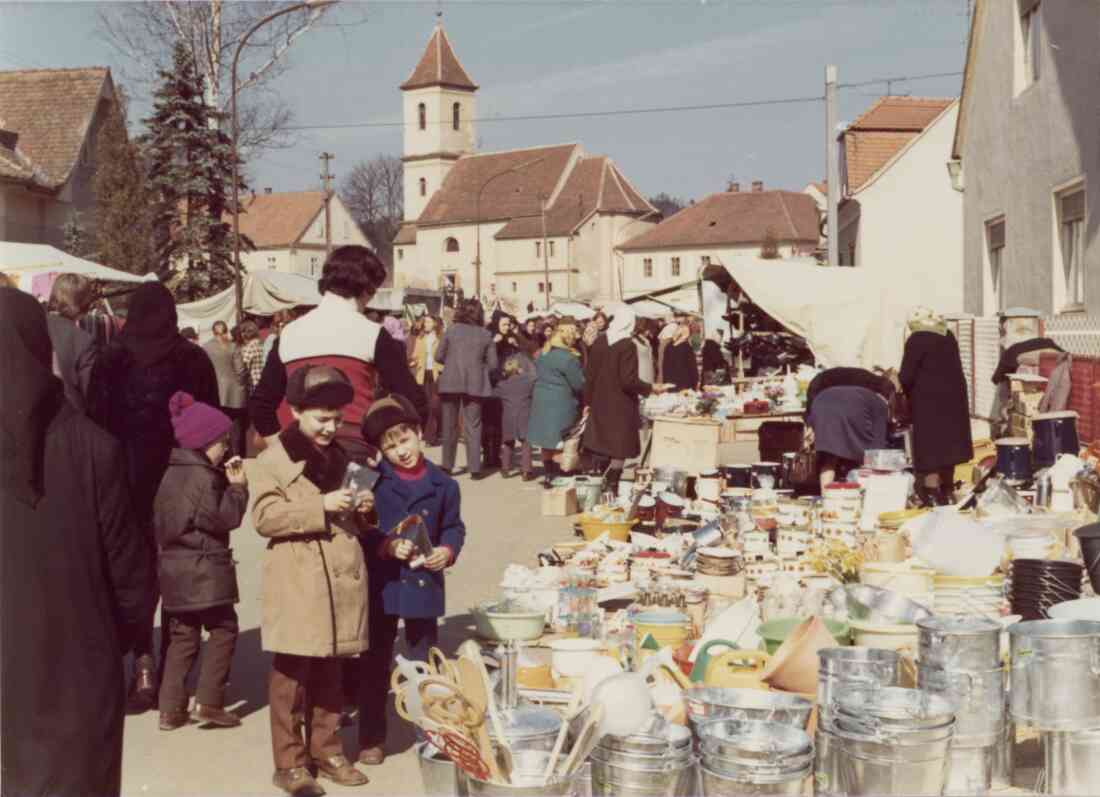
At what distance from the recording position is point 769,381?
57.8ft

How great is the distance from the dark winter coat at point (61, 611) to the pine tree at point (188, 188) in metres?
37.5

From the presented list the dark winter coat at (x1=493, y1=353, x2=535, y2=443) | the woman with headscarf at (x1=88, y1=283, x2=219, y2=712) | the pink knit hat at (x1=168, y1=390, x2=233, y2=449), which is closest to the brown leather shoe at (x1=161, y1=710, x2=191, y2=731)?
the woman with headscarf at (x1=88, y1=283, x2=219, y2=712)

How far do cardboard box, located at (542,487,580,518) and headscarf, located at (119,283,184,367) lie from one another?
6659 mm

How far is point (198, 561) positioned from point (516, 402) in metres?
10.2

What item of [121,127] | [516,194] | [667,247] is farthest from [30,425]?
[516,194]

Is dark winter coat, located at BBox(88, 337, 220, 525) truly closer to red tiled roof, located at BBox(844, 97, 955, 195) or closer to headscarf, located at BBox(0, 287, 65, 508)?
headscarf, located at BBox(0, 287, 65, 508)

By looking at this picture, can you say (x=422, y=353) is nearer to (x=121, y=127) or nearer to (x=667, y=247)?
(x=121, y=127)

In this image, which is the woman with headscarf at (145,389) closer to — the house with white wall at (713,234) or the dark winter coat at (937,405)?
the dark winter coat at (937,405)

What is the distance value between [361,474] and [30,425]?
79.4 inches

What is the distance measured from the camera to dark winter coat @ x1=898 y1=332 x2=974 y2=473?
12.0 meters

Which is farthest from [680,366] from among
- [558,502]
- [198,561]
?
[198,561]

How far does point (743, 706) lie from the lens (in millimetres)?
4426

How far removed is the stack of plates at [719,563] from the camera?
879 cm

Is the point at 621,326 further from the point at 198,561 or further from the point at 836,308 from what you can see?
the point at 198,561
